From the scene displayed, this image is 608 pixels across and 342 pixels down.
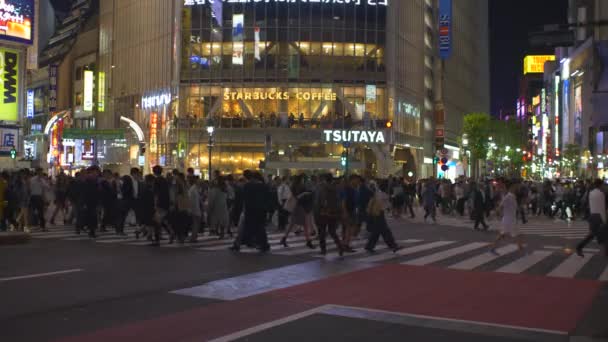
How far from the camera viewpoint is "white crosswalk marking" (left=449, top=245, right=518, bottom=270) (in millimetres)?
14626

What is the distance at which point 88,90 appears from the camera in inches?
2982

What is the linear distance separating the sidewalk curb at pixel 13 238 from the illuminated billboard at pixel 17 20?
28.9 ft

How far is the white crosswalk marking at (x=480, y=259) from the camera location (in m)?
14.6

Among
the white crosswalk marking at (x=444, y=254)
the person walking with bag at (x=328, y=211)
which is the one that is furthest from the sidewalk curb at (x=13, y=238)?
the white crosswalk marking at (x=444, y=254)

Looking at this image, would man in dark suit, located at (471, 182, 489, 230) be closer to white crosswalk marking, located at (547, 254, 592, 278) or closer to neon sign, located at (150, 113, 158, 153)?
white crosswalk marking, located at (547, 254, 592, 278)

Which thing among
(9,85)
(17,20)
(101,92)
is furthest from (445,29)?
(9,85)

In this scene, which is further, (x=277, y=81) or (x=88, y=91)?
(x=88, y=91)

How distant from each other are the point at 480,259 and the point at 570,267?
1955 mm

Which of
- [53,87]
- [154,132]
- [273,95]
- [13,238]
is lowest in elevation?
[13,238]

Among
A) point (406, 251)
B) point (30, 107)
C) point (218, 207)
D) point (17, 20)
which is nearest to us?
point (406, 251)

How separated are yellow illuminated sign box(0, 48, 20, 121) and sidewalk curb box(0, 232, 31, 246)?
7.70 meters

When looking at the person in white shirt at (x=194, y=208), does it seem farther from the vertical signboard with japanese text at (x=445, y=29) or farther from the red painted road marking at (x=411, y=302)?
the vertical signboard with japanese text at (x=445, y=29)

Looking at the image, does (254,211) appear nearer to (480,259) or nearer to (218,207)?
(218,207)

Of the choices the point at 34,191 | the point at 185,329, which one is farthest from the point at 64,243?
the point at 185,329
